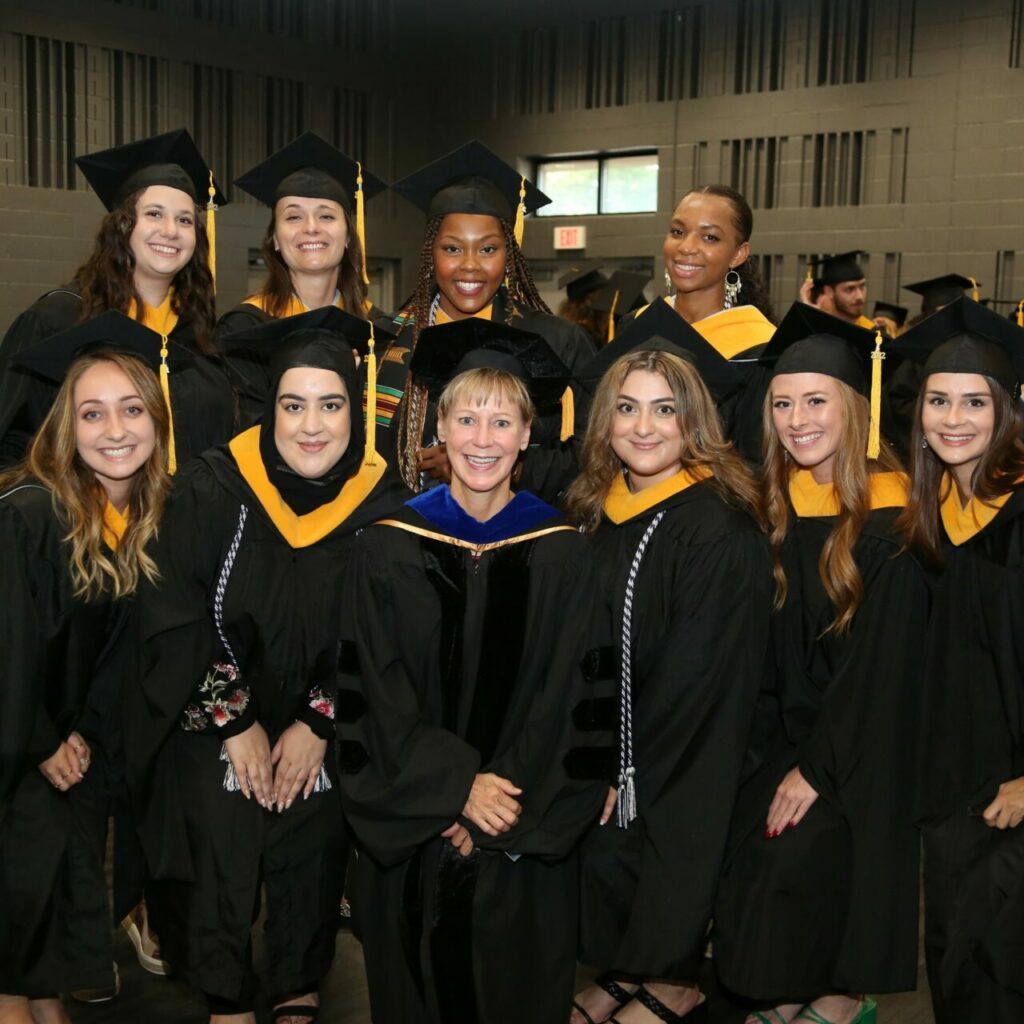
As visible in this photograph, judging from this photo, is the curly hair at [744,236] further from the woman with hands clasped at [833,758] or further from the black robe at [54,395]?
the black robe at [54,395]

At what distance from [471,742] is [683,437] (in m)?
0.99

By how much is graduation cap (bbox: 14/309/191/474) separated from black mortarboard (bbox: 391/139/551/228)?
106 centimetres

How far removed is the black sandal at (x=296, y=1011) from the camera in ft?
10.6

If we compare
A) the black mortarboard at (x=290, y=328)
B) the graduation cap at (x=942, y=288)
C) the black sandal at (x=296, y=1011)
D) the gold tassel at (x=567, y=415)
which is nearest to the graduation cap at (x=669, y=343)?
the gold tassel at (x=567, y=415)

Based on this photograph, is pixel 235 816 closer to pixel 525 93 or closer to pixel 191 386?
pixel 191 386

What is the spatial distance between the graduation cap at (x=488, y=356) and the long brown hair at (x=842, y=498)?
0.64m

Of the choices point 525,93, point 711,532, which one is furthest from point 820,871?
point 525,93

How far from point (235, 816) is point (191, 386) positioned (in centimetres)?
144

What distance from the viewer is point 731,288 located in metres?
4.42

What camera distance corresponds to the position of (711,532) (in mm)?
2996

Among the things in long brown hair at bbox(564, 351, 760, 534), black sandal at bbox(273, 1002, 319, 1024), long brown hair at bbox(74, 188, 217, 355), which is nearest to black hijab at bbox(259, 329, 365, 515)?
long brown hair at bbox(564, 351, 760, 534)

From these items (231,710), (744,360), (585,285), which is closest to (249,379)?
(231,710)

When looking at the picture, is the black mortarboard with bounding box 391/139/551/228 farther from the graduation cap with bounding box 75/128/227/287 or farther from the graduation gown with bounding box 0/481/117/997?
the graduation gown with bounding box 0/481/117/997

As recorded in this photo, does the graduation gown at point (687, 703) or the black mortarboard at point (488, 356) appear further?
the black mortarboard at point (488, 356)
